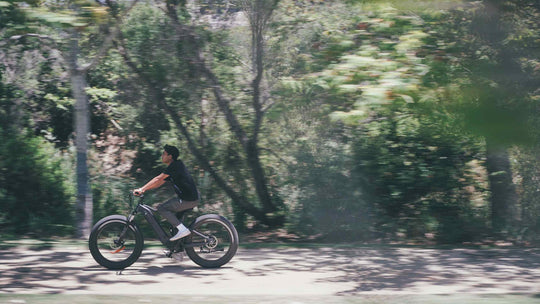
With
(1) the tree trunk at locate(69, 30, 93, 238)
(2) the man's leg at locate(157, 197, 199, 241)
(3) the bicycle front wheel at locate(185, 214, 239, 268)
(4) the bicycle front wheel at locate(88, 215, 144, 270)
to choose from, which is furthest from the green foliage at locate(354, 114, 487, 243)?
(1) the tree trunk at locate(69, 30, 93, 238)

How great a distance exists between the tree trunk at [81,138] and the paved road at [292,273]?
958 mm

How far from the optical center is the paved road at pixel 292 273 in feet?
23.8

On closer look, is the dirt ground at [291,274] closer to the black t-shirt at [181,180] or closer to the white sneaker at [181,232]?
the white sneaker at [181,232]

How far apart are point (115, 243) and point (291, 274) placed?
8.06 feet

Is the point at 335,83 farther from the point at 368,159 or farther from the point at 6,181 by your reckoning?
the point at 6,181

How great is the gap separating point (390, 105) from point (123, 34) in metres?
7.38

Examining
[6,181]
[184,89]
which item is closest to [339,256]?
[184,89]

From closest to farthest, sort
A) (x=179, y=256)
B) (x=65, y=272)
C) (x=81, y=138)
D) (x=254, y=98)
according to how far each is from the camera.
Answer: (x=65, y=272)
(x=179, y=256)
(x=81, y=138)
(x=254, y=98)

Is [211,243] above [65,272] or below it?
above

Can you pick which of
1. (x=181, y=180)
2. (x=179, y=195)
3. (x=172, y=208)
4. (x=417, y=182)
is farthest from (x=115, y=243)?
(x=417, y=182)

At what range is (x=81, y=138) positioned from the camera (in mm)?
10680

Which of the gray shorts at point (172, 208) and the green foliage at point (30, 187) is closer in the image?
the gray shorts at point (172, 208)

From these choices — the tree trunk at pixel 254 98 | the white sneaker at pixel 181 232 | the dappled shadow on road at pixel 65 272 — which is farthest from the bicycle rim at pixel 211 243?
the tree trunk at pixel 254 98

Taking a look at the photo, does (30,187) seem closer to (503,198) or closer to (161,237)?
(161,237)
